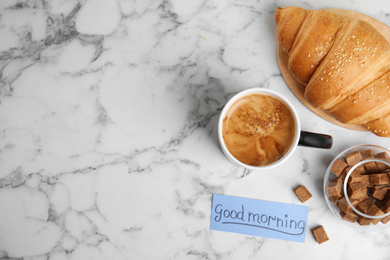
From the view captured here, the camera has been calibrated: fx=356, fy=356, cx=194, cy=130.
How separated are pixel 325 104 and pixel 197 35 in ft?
1.24

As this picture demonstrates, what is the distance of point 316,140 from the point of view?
0.80m

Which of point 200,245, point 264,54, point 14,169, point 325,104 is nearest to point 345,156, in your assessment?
point 325,104

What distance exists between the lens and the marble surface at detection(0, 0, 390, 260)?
942 mm

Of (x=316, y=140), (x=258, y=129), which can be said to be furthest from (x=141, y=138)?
(x=316, y=140)

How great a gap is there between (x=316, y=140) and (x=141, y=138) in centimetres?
44

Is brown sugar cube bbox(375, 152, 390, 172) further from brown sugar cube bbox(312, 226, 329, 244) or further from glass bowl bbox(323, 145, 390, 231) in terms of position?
brown sugar cube bbox(312, 226, 329, 244)

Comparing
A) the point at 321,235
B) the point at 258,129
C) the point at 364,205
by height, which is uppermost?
the point at 258,129

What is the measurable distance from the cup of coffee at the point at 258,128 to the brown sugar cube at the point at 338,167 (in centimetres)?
16

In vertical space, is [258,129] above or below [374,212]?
above

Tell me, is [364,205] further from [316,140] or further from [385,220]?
[316,140]

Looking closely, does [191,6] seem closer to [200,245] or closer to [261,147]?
[261,147]

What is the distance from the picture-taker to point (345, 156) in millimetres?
899

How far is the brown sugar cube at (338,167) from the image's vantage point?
0.88m

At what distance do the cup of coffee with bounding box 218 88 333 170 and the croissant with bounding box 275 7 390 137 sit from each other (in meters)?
0.09
